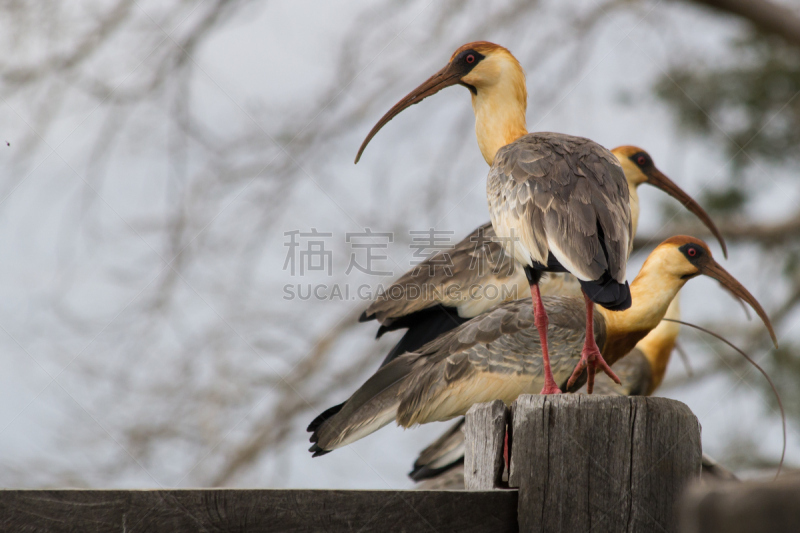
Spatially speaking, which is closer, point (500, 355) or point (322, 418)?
point (322, 418)

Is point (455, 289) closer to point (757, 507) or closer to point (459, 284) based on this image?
point (459, 284)

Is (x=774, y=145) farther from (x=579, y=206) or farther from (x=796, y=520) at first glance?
(x=796, y=520)

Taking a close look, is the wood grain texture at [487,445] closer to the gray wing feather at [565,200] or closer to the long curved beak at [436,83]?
the gray wing feather at [565,200]

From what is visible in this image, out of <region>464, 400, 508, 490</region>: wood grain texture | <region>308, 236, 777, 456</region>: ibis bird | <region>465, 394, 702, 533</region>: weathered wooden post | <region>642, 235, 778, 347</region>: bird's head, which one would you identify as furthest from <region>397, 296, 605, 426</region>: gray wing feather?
<region>465, 394, 702, 533</region>: weathered wooden post

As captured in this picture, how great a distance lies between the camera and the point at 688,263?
135 inches

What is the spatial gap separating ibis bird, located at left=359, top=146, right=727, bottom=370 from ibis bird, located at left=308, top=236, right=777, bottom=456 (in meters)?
0.74

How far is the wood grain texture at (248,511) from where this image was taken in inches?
55.5

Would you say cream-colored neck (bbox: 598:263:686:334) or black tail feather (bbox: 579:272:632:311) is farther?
cream-colored neck (bbox: 598:263:686:334)

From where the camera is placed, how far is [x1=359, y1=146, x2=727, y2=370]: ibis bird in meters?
4.16

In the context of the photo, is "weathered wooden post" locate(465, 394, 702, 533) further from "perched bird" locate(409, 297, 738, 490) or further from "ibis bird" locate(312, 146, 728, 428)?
"ibis bird" locate(312, 146, 728, 428)

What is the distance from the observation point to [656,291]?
335 centimetres

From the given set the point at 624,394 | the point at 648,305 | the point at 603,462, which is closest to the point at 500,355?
the point at 648,305

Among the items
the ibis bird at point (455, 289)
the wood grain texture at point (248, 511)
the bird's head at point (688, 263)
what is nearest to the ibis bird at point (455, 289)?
the ibis bird at point (455, 289)

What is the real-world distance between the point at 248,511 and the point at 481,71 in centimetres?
254
